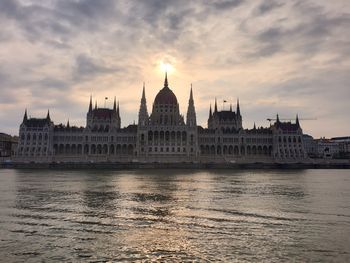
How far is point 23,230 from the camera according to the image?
58.6ft

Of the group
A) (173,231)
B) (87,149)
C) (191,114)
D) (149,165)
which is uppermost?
(191,114)

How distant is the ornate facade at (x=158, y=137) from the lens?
144 meters

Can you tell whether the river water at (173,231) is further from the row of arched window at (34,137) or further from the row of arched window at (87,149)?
the row of arched window at (34,137)

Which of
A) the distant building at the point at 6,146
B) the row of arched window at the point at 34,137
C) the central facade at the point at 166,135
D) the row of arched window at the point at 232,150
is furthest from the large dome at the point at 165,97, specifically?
the distant building at the point at 6,146

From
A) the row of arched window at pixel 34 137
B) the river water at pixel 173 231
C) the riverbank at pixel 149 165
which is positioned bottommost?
the river water at pixel 173 231

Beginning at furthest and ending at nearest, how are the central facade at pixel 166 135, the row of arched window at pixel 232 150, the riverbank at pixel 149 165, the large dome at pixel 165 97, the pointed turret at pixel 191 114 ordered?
the large dome at pixel 165 97, the row of arched window at pixel 232 150, the pointed turret at pixel 191 114, the central facade at pixel 166 135, the riverbank at pixel 149 165

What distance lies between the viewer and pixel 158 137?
146 m

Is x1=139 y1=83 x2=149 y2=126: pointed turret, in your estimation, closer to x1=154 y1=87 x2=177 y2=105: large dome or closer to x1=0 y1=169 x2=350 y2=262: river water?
x1=154 y1=87 x2=177 y2=105: large dome

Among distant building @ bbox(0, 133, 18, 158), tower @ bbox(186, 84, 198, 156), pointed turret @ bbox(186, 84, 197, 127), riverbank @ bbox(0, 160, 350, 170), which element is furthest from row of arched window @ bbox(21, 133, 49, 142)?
pointed turret @ bbox(186, 84, 197, 127)

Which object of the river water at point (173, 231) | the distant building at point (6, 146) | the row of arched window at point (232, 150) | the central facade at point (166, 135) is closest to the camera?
the river water at point (173, 231)

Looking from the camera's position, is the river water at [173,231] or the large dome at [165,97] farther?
the large dome at [165,97]

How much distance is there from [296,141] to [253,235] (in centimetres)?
15061

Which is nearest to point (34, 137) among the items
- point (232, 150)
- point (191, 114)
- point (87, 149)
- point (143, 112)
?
point (87, 149)

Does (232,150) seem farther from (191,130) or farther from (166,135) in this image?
(166,135)
